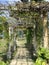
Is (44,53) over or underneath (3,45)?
over

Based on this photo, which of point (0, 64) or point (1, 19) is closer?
point (0, 64)

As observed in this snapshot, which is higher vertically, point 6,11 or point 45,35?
point 6,11

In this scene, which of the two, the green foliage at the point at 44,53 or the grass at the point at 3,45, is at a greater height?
the green foliage at the point at 44,53

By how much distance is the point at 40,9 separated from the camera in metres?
9.55

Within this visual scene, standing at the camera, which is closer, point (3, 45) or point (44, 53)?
point (44, 53)

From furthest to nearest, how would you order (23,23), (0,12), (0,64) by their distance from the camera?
(23,23)
(0,12)
(0,64)

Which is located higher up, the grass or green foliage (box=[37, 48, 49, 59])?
green foliage (box=[37, 48, 49, 59])

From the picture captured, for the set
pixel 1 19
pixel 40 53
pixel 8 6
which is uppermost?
pixel 8 6

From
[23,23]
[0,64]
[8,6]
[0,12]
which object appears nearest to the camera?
[0,64]

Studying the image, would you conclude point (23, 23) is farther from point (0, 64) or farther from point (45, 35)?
point (0, 64)

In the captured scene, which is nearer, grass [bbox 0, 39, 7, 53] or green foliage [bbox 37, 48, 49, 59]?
green foliage [bbox 37, 48, 49, 59]

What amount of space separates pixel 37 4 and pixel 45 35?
52.6 inches

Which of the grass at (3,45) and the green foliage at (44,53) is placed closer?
the green foliage at (44,53)

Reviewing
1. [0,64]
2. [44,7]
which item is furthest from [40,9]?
[0,64]
